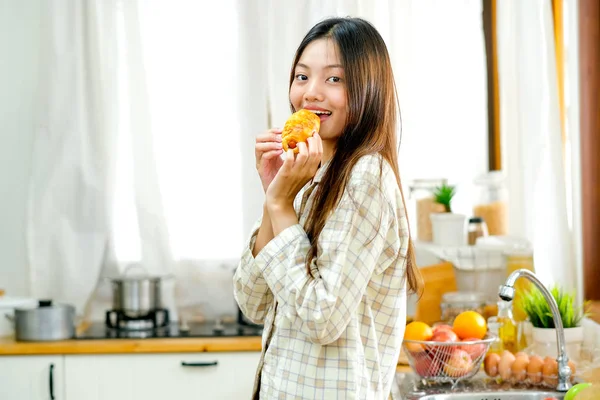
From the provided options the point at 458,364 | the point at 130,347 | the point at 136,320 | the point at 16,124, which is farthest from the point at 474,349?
the point at 16,124

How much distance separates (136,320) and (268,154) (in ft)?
5.82

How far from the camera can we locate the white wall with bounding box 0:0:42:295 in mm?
3504

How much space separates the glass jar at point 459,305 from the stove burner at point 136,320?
104 cm

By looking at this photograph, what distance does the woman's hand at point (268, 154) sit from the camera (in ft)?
5.28

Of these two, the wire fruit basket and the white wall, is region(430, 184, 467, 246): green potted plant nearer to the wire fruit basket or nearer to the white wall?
the wire fruit basket

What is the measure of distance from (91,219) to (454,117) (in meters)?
1.40

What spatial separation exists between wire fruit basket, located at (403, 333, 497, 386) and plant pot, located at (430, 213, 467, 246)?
35.5 inches

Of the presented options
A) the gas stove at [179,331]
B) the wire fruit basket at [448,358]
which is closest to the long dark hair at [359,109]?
the wire fruit basket at [448,358]

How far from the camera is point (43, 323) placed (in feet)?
10.0

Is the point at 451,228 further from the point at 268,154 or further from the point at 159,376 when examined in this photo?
the point at 268,154

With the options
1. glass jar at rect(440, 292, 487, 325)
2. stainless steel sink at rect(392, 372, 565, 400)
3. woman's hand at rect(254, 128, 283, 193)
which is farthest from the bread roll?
glass jar at rect(440, 292, 487, 325)

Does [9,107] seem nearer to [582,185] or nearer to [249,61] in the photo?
[249,61]

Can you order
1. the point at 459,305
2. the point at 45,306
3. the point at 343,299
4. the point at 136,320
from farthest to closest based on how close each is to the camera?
the point at 136,320, the point at 45,306, the point at 459,305, the point at 343,299

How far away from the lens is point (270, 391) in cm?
149
